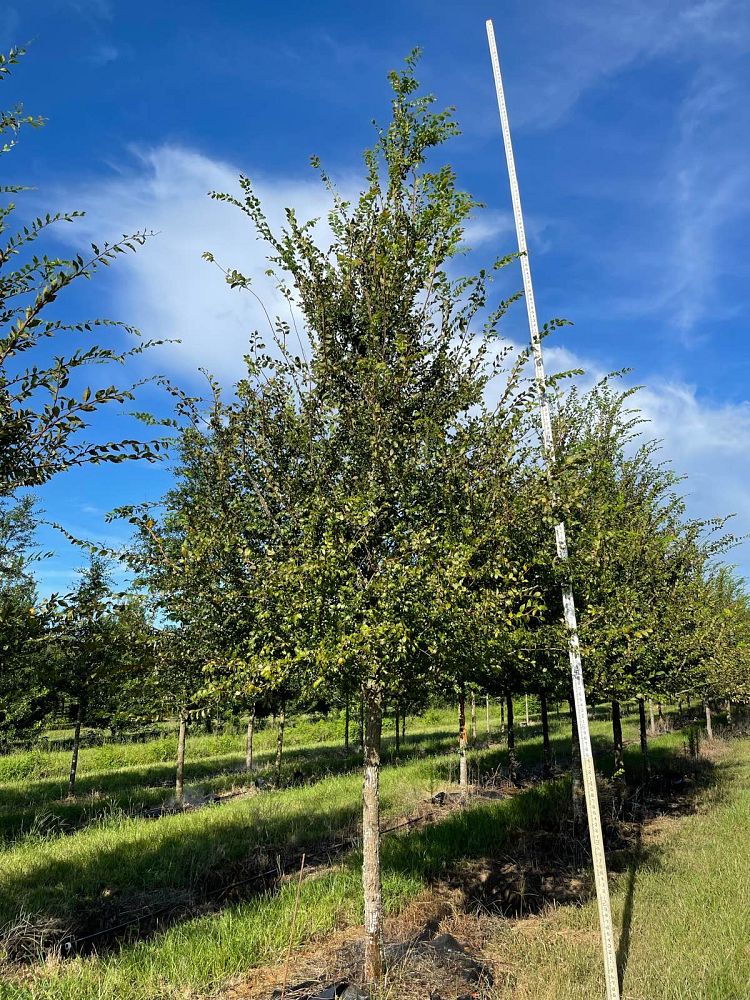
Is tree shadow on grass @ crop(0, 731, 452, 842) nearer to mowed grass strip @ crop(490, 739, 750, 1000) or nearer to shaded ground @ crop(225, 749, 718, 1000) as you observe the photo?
shaded ground @ crop(225, 749, 718, 1000)

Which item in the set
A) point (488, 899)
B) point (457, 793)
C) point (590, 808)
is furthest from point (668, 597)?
point (590, 808)

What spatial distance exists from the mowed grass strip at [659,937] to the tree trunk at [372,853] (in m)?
1.44

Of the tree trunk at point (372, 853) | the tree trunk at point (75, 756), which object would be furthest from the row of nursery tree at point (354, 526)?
the tree trunk at point (75, 756)

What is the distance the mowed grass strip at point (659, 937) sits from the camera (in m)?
6.56

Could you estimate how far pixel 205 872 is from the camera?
1144 centimetres

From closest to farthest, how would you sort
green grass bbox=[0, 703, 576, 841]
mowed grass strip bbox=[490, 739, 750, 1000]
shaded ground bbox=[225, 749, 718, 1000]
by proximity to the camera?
mowed grass strip bbox=[490, 739, 750, 1000] < shaded ground bbox=[225, 749, 718, 1000] < green grass bbox=[0, 703, 576, 841]

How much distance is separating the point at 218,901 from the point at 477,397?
9488 millimetres

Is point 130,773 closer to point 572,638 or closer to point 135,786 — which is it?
point 135,786

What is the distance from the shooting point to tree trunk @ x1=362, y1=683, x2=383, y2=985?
21.9 feet

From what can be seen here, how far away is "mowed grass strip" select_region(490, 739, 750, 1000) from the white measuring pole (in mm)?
705

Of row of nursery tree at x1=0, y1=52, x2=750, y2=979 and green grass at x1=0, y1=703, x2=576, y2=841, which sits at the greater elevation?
row of nursery tree at x1=0, y1=52, x2=750, y2=979

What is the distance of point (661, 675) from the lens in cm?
1522

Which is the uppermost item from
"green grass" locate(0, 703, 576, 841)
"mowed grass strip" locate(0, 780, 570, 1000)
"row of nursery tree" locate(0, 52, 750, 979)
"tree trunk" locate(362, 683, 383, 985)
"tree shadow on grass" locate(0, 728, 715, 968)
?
"row of nursery tree" locate(0, 52, 750, 979)

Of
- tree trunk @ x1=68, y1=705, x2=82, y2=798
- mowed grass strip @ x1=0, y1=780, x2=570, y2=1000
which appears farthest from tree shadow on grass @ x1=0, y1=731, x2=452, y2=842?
mowed grass strip @ x1=0, y1=780, x2=570, y2=1000
